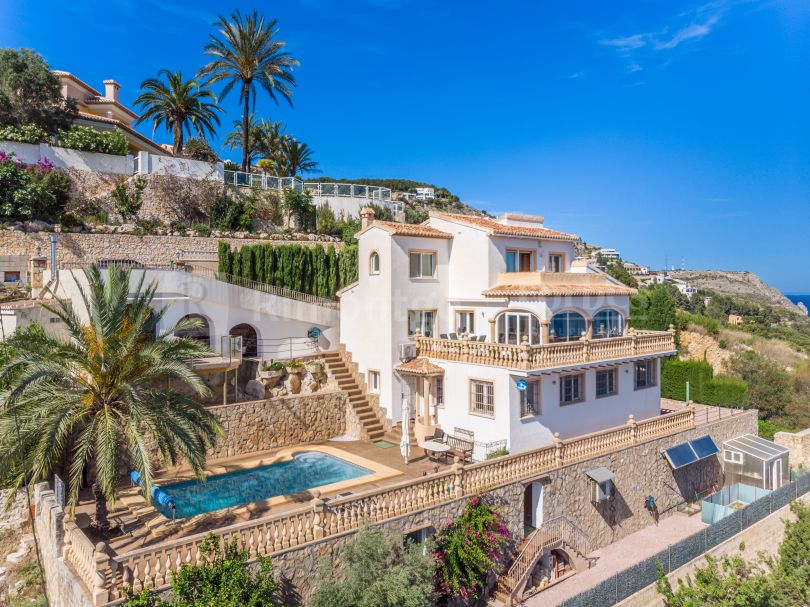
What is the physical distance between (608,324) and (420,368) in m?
9.46

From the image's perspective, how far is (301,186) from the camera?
131 ft

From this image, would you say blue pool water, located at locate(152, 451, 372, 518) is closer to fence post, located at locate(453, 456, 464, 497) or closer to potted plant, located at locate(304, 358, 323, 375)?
fence post, located at locate(453, 456, 464, 497)

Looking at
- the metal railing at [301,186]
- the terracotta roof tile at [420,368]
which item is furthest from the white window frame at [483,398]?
the metal railing at [301,186]

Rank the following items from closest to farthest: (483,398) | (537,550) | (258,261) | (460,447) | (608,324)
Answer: (537,550) < (460,447) < (483,398) < (608,324) < (258,261)

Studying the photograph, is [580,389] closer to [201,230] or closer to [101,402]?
[101,402]

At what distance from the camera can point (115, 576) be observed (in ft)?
31.0

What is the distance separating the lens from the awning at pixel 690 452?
21.4 meters

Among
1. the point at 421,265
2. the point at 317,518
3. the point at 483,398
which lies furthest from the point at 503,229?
the point at 317,518

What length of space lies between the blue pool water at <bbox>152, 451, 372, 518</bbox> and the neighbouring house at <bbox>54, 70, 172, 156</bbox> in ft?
98.4

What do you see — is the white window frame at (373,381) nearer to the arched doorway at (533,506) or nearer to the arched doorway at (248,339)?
the arched doorway at (248,339)

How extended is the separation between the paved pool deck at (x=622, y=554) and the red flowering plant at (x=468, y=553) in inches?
94.0

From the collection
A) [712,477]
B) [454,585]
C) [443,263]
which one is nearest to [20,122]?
[443,263]

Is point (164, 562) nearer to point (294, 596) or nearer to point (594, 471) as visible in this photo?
point (294, 596)

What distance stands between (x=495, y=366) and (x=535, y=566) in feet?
22.0
